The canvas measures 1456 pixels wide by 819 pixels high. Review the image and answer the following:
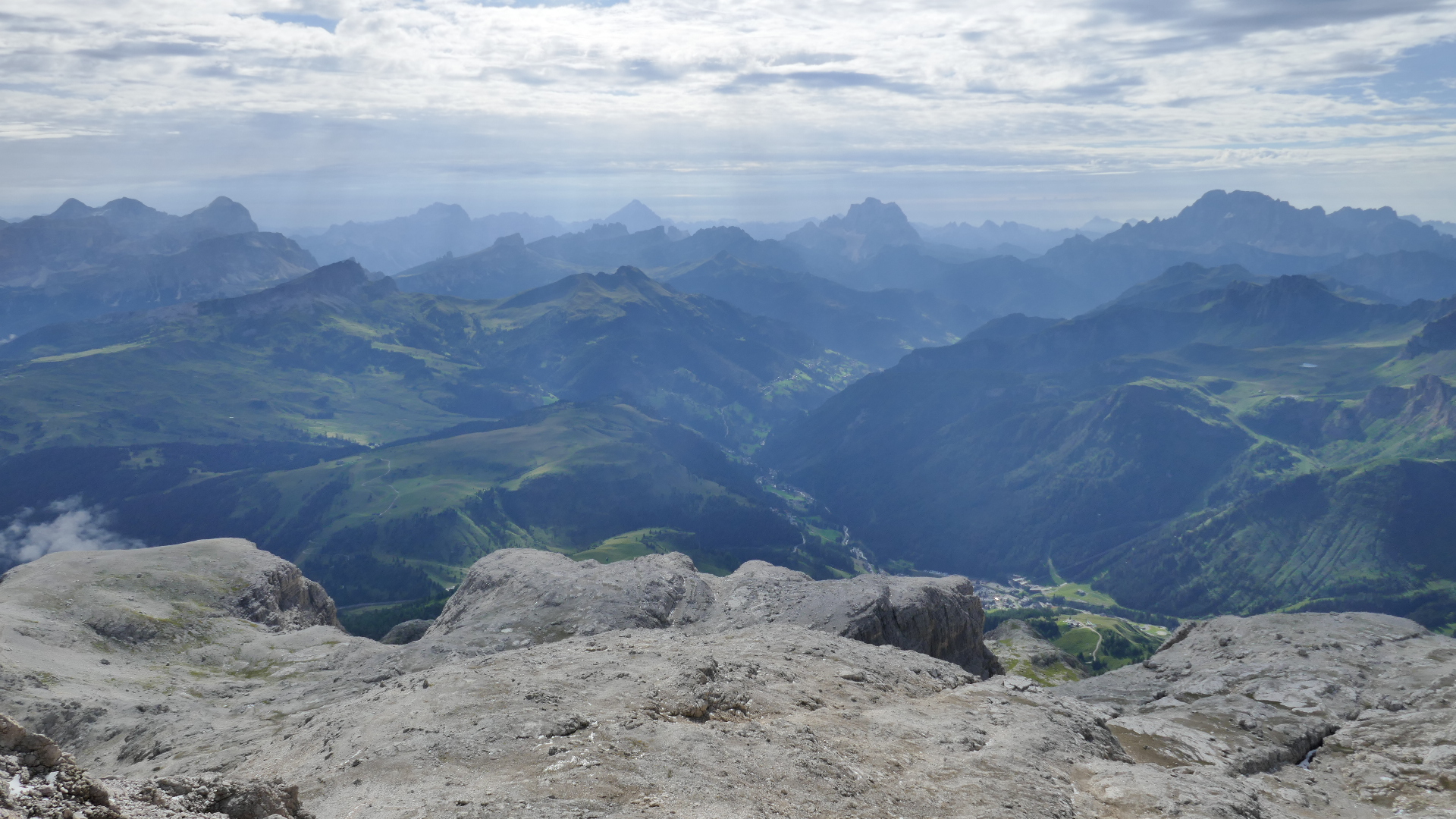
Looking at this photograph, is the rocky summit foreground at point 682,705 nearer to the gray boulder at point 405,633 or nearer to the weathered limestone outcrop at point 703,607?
the weathered limestone outcrop at point 703,607

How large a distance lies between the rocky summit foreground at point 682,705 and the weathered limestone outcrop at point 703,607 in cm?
35

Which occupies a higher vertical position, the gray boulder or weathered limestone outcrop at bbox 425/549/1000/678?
weathered limestone outcrop at bbox 425/549/1000/678

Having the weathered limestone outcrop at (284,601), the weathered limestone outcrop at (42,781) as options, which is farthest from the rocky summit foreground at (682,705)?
the weathered limestone outcrop at (284,601)

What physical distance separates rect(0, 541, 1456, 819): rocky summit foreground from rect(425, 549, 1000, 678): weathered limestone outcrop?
1.14 feet

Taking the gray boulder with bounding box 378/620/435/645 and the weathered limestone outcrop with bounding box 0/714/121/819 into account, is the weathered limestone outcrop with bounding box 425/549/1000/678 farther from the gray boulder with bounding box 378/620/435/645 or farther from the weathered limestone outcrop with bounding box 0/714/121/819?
the weathered limestone outcrop with bounding box 0/714/121/819

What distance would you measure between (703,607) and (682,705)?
40658 mm

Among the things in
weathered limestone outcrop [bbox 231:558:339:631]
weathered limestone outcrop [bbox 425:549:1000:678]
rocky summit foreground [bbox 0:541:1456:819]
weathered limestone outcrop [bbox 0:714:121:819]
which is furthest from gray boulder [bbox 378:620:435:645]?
weathered limestone outcrop [bbox 0:714:121:819]

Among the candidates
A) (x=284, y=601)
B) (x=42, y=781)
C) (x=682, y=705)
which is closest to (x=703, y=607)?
(x=682, y=705)

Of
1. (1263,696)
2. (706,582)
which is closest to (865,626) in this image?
(706,582)

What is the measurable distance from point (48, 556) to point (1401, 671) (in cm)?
13644

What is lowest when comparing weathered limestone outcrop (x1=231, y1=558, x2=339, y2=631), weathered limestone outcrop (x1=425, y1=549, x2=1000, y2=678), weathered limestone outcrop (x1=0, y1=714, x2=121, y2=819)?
weathered limestone outcrop (x1=231, y1=558, x2=339, y2=631)

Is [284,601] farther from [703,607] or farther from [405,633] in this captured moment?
[703,607]

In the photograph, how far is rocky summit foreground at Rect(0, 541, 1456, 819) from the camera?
29.7 m

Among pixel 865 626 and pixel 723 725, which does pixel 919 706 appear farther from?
pixel 865 626
